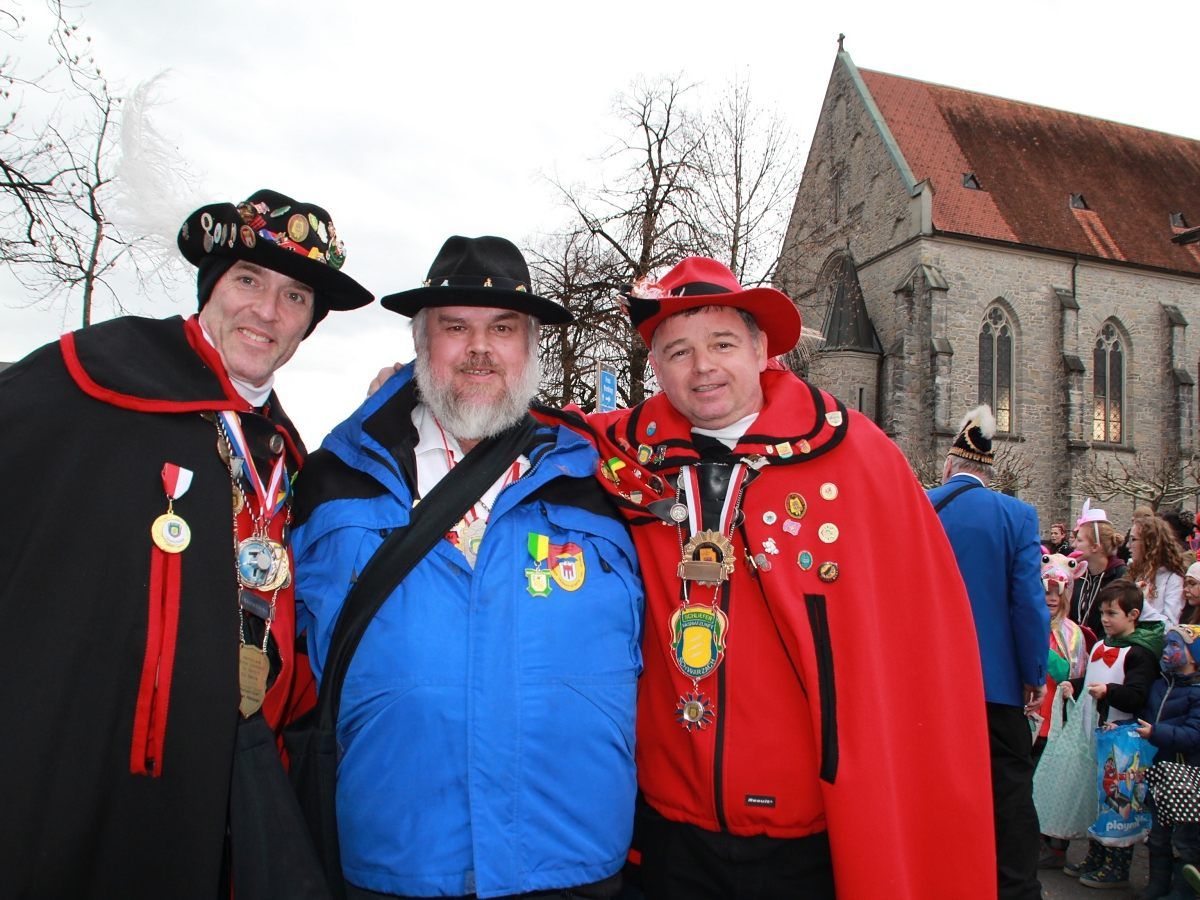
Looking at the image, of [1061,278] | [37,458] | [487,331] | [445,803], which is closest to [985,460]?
[487,331]

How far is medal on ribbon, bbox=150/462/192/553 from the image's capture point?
7.02 feet

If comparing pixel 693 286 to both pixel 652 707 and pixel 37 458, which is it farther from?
pixel 37 458

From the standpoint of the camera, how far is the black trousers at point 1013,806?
13.7 ft

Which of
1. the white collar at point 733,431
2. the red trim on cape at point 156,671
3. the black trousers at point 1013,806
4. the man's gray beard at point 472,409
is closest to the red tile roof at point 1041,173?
the black trousers at point 1013,806

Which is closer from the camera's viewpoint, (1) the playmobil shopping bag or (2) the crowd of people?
(2) the crowd of people

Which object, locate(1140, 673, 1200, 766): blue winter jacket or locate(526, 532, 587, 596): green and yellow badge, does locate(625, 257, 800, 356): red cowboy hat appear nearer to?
locate(526, 532, 587, 596): green and yellow badge

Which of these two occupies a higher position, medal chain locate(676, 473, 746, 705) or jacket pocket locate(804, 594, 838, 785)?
medal chain locate(676, 473, 746, 705)

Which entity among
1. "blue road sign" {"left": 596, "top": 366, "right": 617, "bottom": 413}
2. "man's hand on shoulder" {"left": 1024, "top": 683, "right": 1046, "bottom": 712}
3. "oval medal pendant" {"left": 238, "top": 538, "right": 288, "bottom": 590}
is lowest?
"man's hand on shoulder" {"left": 1024, "top": 683, "right": 1046, "bottom": 712}

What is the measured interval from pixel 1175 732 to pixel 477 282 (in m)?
4.67

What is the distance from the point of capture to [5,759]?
6.23ft

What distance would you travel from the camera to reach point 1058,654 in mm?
5902

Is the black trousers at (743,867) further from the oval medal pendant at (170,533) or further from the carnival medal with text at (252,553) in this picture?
the oval medal pendant at (170,533)

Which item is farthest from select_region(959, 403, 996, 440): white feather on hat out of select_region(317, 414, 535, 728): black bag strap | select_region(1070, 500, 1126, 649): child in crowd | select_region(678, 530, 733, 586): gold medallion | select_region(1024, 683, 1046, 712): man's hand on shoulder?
select_region(1070, 500, 1126, 649): child in crowd

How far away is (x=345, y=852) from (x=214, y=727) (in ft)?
1.82
